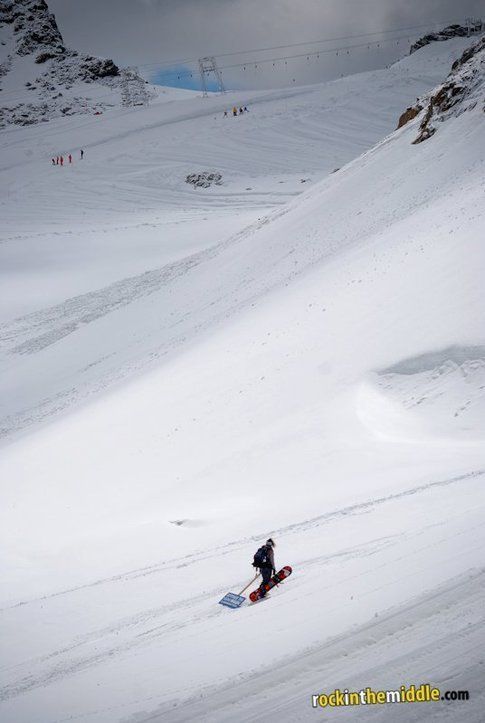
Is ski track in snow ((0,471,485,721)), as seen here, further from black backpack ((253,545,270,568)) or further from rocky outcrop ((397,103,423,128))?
rocky outcrop ((397,103,423,128))

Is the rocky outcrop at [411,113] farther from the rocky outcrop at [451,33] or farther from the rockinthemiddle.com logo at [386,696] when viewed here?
the rocky outcrop at [451,33]

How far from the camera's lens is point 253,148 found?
7288 cm

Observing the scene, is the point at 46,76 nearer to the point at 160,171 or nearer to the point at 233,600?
the point at 160,171

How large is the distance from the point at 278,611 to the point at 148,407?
39.0 feet

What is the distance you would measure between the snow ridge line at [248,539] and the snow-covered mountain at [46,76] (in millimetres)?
101178

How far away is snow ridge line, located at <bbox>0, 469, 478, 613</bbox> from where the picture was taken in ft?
38.9

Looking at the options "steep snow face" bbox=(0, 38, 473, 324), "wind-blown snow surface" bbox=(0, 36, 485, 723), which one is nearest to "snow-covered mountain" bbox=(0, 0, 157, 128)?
"steep snow face" bbox=(0, 38, 473, 324)

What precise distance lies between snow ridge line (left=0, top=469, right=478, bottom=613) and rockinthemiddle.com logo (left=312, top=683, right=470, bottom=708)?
524 cm

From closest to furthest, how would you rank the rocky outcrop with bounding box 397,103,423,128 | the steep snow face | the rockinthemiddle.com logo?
the rockinthemiddle.com logo < the rocky outcrop with bounding box 397,103,423,128 < the steep snow face

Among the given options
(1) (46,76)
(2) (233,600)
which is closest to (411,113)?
(2) (233,600)

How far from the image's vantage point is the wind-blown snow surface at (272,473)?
773 centimetres

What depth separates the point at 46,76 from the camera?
384 feet

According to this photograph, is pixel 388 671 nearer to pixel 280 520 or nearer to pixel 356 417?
pixel 280 520

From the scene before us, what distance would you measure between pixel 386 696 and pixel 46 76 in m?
132
